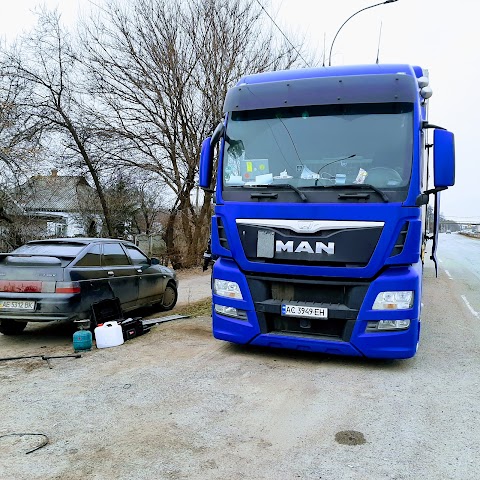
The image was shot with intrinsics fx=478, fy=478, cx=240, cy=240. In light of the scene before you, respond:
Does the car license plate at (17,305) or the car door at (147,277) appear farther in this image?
the car door at (147,277)

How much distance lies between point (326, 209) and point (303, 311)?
119cm

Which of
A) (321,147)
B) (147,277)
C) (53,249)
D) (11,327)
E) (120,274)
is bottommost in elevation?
(11,327)

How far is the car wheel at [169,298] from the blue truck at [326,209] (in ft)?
13.9

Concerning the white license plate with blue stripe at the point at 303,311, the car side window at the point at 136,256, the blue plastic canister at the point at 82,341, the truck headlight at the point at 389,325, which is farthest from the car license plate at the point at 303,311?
the car side window at the point at 136,256

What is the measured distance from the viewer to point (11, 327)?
25.8 feet

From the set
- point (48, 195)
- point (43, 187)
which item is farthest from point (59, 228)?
point (43, 187)

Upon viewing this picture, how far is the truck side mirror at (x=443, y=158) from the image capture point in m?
5.31

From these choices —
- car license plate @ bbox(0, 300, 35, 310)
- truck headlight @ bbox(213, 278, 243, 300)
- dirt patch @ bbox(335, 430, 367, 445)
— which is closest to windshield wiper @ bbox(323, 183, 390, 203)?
truck headlight @ bbox(213, 278, 243, 300)

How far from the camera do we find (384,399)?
4578 millimetres

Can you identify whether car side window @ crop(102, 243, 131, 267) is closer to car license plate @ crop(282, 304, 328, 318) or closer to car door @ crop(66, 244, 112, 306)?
car door @ crop(66, 244, 112, 306)

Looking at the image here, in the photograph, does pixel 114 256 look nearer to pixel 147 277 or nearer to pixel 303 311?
pixel 147 277

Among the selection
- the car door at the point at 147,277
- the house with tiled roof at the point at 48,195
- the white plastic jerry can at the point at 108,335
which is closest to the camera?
the white plastic jerry can at the point at 108,335

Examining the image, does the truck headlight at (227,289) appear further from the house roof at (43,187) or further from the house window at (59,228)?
the house window at (59,228)

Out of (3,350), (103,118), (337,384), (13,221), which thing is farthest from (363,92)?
(13,221)
